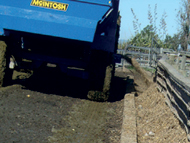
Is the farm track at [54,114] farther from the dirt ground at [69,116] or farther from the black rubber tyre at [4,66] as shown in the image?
the black rubber tyre at [4,66]

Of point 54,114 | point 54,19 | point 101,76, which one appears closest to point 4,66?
point 54,19

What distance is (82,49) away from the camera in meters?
8.38

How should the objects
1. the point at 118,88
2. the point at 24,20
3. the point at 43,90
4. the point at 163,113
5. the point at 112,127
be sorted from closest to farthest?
the point at 112,127 → the point at 163,113 → the point at 24,20 → the point at 43,90 → the point at 118,88

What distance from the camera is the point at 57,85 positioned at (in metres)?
9.22

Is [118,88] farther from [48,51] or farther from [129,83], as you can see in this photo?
[48,51]

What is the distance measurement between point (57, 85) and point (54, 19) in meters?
2.59

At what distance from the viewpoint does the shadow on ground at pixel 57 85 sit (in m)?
8.42

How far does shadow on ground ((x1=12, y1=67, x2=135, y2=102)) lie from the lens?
842 cm

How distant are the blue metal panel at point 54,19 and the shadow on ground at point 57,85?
172cm

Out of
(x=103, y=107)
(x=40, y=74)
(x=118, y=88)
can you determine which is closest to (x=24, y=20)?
(x=103, y=107)

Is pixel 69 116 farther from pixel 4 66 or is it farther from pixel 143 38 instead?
pixel 143 38

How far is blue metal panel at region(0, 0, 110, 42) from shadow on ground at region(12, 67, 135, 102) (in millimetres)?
1719

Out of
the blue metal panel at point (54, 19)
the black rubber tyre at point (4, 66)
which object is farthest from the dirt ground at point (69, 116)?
the blue metal panel at point (54, 19)

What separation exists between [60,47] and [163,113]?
3.17 m
